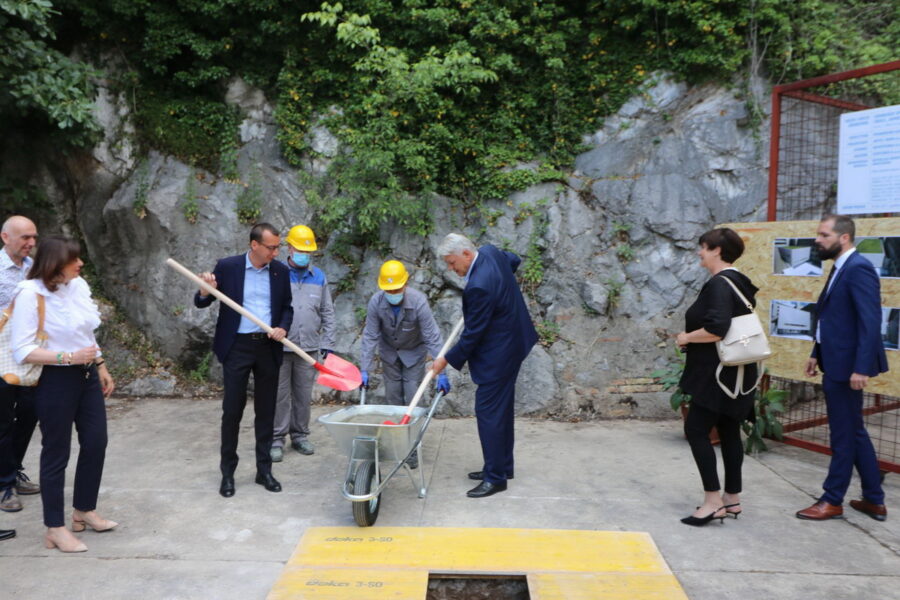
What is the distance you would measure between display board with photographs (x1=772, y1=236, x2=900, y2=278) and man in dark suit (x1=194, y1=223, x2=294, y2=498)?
411cm

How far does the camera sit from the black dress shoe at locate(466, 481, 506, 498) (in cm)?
438

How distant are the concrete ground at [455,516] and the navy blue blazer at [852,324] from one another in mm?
997

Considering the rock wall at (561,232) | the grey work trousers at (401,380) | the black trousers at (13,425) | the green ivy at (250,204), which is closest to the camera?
the black trousers at (13,425)

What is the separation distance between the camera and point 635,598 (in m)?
3.02

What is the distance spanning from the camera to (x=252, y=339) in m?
4.37

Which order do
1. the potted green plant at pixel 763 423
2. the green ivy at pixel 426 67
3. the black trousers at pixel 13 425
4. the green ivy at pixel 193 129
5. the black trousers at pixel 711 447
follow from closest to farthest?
1. the black trousers at pixel 711 447
2. the black trousers at pixel 13 425
3. the potted green plant at pixel 763 423
4. the green ivy at pixel 426 67
5. the green ivy at pixel 193 129

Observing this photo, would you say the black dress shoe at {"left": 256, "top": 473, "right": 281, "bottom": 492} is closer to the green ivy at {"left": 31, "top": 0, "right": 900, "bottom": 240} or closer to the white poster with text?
the green ivy at {"left": 31, "top": 0, "right": 900, "bottom": 240}

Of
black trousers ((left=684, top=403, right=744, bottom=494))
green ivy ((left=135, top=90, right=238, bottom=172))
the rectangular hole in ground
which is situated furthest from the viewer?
green ivy ((left=135, top=90, right=238, bottom=172))

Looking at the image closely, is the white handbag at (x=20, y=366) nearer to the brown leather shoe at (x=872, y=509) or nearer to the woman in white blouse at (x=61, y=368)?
the woman in white blouse at (x=61, y=368)

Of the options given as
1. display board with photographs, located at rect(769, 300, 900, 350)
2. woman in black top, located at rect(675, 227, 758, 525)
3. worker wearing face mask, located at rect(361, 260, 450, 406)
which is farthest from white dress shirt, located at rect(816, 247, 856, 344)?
worker wearing face mask, located at rect(361, 260, 450, 406)

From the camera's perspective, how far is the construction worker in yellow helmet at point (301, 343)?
5363 millimetres

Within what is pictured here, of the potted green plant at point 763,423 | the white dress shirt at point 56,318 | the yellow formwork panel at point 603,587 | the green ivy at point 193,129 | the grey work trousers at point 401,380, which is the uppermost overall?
the green ivy at point 193,129

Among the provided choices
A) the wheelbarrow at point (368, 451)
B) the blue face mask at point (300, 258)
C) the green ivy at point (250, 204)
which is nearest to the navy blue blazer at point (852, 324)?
the wheelbarrow at point (368, 451)

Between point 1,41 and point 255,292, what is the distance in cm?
489
